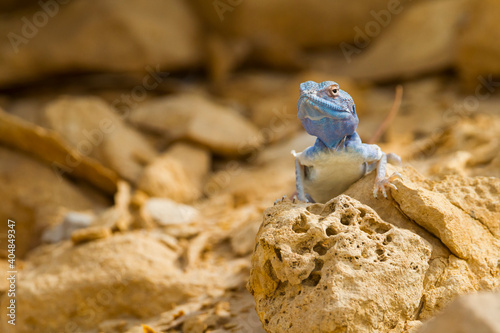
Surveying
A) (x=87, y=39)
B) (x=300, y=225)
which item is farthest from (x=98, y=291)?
(x=87, y=39)

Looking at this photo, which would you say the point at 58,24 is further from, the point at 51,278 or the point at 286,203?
the point at 286,203

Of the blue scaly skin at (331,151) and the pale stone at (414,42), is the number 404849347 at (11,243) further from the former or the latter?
the pale stone at (414,42)

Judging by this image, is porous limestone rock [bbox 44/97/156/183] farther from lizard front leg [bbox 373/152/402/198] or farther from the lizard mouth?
lizard front leg [bbox 373/152/402/198]

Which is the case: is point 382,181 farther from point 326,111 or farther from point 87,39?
point 87,39

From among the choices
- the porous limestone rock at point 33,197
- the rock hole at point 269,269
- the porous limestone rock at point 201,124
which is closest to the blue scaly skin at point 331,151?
the rock hole at point 269,269

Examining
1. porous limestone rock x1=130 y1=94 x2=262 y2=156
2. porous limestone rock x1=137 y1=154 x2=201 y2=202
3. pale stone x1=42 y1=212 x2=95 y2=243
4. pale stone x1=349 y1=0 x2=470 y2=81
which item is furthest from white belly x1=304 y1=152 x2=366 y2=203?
pale stone x1=349 y1=0 x2=470 y2=81
